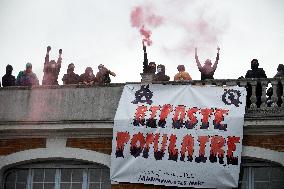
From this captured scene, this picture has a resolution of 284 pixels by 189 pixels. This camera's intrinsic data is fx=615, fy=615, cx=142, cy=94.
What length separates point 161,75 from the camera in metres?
16.0

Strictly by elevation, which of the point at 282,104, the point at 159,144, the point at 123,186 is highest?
the point at 282,104

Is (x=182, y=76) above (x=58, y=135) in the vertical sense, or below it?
above

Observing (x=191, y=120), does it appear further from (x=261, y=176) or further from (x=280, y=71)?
(x=280, y=71)

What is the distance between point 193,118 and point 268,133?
181 cm

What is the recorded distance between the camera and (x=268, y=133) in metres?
14.5

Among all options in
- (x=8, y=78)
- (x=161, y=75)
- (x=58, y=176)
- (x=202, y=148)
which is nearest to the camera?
(x=202, y=148)

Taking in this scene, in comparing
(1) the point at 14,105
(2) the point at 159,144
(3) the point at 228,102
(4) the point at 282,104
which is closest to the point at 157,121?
(2) the point at 159,144

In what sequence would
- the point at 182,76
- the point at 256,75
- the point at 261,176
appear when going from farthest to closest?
the point at 182,76 → the point at 256,75 → the point at 261,176

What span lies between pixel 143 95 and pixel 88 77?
2058 millimetres

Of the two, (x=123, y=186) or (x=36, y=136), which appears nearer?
(x=123, y=186)

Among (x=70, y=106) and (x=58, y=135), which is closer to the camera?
(x=58, y=135)

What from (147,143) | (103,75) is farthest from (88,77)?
(147,143)

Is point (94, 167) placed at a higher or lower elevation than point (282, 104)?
lower

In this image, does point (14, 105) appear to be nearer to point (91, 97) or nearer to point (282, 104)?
point (91, 97)
